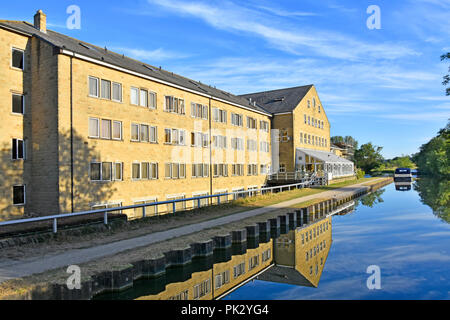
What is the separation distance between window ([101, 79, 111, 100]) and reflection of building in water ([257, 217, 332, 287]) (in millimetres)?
13509

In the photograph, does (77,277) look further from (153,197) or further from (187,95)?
(187,95)

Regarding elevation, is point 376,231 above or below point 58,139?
below

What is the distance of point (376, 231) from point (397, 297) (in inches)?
393

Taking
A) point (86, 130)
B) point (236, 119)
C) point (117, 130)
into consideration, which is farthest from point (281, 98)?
point (86, 130)

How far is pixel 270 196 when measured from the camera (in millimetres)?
26797

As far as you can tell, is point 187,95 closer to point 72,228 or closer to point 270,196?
point 270,196

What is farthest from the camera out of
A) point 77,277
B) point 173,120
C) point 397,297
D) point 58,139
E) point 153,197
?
point 173,120

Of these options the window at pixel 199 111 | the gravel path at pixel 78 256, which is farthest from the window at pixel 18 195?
the window at pixel 199 111

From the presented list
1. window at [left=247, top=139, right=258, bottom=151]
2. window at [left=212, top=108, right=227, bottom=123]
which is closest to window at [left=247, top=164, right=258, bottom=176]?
window at [left=247, top=139, right=258, bottom=151]

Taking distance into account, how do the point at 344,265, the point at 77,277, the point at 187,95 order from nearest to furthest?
the point at 77,277
the point at 344,265
the point at 187,95

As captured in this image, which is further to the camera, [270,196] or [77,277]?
[270,196]

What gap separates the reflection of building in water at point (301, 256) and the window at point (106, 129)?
12.1 meters

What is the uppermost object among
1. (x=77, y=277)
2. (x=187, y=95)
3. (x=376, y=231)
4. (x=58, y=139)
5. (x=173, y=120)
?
(x=187, y=95)
